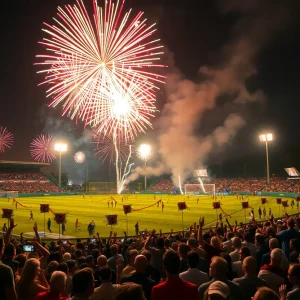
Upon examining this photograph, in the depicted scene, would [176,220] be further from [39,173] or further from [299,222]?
[39,173]

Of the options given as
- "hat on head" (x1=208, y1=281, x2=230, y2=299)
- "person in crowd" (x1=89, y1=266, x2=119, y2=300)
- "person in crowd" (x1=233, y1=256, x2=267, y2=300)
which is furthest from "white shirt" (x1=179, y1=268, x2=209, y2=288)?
"hat on head" (x1=208, y1=281, x2=230, y2=299)

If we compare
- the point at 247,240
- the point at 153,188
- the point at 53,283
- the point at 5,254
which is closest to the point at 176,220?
the point at 247,240

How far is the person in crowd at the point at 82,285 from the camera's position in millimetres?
4543

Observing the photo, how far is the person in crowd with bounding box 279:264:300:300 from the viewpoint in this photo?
16.8ft

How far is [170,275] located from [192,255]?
1.48 meters

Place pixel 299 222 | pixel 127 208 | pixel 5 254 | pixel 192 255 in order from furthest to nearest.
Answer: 1. pixel 127 208
2. pixel 299 222
3. pixel 5 254
4. pixel 192 255

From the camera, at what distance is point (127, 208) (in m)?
26.8

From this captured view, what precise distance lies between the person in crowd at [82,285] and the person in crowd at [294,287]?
2.89 m

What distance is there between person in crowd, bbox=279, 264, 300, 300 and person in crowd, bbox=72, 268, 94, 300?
9.48ft

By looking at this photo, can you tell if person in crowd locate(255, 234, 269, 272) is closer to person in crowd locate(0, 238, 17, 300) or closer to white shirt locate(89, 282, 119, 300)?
white shirt locate(89, 282, 119, 300)

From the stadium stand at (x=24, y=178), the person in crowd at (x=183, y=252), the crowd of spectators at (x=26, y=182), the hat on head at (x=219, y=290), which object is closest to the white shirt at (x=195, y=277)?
the person in crowd at (x=183, y=252)

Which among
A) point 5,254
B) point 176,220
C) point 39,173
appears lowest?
point 176,220

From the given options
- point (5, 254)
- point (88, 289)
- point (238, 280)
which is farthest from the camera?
point (5, 254)

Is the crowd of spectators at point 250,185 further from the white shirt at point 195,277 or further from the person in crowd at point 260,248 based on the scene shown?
the white shirt at point 195,277
